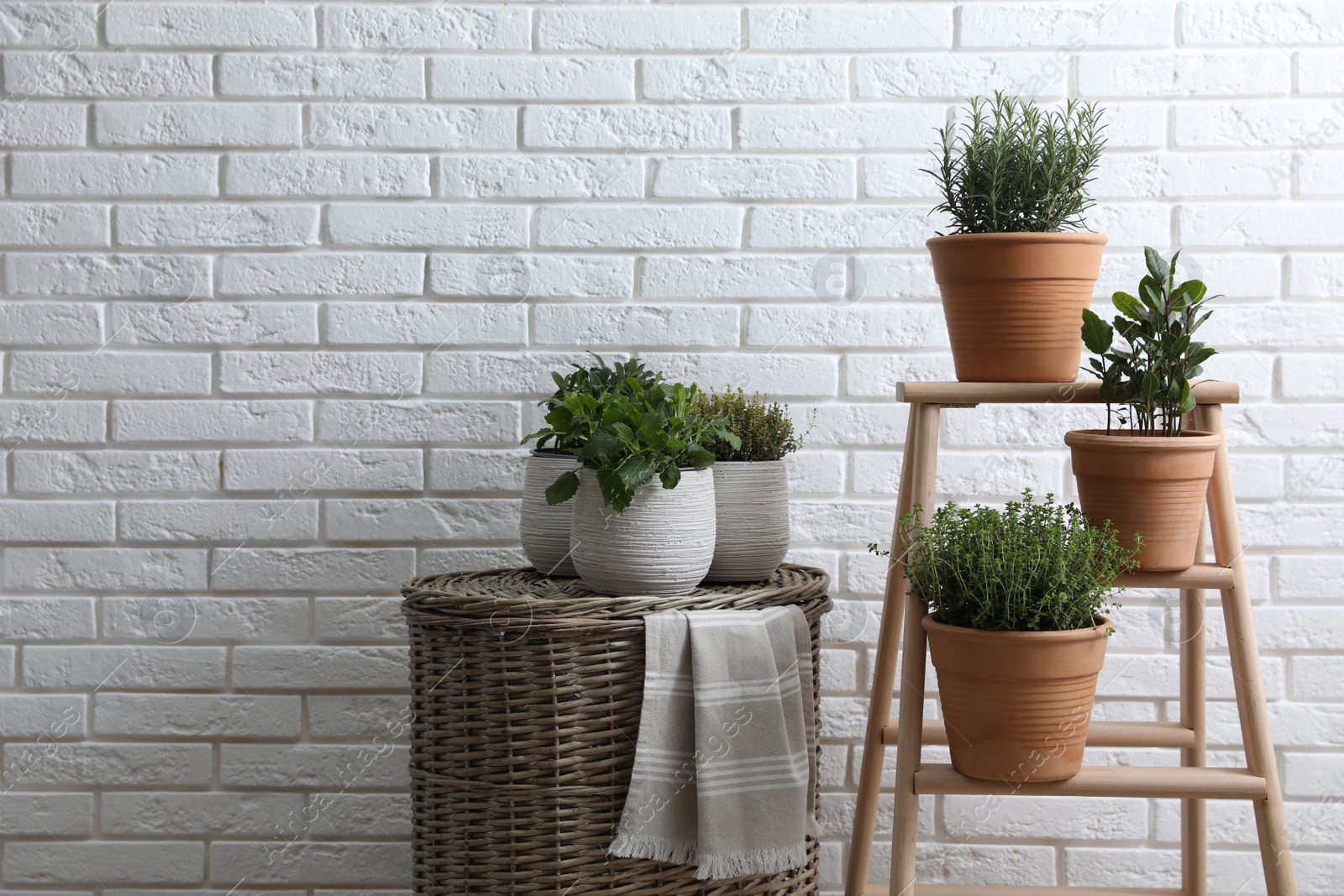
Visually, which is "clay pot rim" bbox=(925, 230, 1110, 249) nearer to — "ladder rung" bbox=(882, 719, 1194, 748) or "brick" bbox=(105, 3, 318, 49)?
"ladder rung" bbox=(882, 719, 1194, 748)

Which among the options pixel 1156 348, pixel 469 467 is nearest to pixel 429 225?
pixel 469 467

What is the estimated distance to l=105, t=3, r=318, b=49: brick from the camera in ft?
5.55

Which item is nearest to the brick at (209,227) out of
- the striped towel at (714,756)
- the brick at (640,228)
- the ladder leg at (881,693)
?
the brick at (640,228)

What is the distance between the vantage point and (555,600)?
123cm

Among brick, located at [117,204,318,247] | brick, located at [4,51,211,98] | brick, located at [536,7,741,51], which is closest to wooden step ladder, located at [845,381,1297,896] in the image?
brick, located at [536,7,741,51]

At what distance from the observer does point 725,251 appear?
5.58 feet

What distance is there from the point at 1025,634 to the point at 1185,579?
23 cm

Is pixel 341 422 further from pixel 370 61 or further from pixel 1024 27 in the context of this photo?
pixel 1024 27

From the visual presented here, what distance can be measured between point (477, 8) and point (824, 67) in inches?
22.8

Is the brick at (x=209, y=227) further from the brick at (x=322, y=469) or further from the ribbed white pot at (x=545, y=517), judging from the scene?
the ribbed white pot at (x=545, y=517)

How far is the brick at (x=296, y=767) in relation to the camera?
5.61 feet

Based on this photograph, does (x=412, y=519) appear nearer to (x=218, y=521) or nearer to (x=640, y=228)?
(x=218, y=521)

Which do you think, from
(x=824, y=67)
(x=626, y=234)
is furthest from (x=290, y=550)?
(x=824, y=67)

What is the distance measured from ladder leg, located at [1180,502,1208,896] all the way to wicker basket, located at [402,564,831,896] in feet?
2.21
